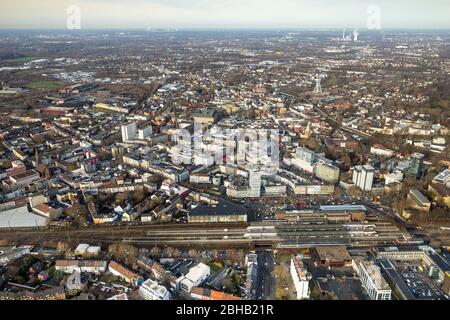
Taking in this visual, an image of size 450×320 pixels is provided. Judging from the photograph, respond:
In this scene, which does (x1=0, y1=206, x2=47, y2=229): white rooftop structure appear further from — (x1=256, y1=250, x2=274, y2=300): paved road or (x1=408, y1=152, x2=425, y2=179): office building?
(x1=408, y1=152, x2=425, y2=179): office building

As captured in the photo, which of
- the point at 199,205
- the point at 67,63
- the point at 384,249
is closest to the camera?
the point at 384,249

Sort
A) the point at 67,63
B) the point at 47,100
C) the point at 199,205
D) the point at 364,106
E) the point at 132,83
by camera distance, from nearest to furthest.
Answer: the point at 199,205
the point at 364,106
the point at 47,100
the point at 132,83
the point at 67,63

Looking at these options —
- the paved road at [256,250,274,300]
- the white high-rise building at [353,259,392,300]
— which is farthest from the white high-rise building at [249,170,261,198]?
the white high-rise building at [353,259,392,300]

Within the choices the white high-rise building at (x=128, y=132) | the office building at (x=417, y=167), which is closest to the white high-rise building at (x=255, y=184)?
the office building at (x=417, y=167)

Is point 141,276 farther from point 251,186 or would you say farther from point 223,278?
point 251,186

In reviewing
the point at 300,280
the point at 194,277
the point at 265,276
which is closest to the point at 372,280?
the point at 300,280
